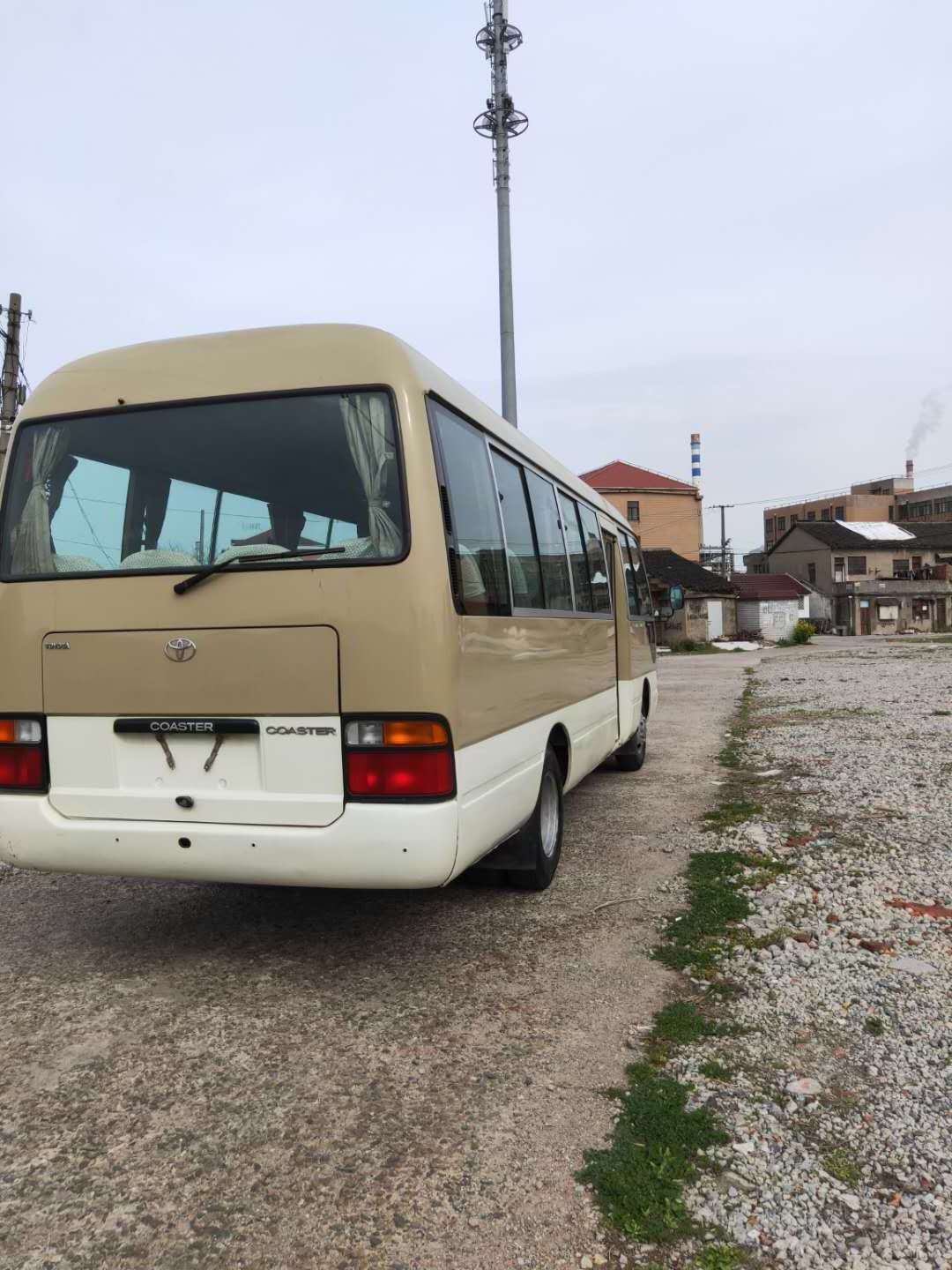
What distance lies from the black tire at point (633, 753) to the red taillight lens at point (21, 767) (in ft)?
19.9

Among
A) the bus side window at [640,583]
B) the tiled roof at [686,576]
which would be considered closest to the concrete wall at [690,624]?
the tiled roof at [686,576]

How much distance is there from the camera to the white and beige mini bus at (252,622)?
3.66 metres

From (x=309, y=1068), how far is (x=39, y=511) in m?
2.64

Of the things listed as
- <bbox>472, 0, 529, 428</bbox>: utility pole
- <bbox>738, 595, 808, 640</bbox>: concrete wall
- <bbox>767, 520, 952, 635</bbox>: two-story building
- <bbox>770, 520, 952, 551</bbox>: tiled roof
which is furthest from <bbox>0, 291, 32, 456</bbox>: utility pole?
<bbox>770, 520, 952, 551</bbox>: tiled roof

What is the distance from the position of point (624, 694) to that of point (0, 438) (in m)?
14.1

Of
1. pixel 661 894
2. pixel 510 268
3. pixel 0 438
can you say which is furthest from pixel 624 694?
pixel 0 438

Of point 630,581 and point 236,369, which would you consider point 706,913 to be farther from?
point 630,581

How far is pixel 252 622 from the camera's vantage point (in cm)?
375

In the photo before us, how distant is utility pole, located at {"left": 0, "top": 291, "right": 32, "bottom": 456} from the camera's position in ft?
60.8

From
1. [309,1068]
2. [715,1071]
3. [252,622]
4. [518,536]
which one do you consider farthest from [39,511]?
[715,1071]

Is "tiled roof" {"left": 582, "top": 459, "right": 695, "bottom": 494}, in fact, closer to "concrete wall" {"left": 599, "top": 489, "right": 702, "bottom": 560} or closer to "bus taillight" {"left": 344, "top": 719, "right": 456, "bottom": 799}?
"concrete wall" {"left": 599, "top": 489, "right": 702, "bottom": 560}

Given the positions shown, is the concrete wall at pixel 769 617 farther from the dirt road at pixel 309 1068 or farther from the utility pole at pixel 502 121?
the dirt road at pixel 309 1068

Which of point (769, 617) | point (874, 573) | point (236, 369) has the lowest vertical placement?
point (769, 617)

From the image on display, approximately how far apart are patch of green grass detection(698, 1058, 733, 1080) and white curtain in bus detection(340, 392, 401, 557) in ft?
7.48
